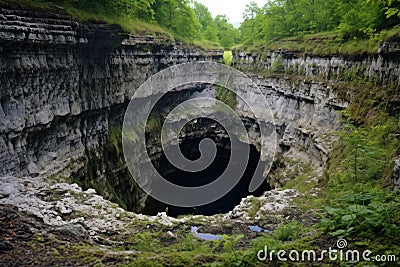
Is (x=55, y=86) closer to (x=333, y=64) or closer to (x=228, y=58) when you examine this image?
(x=333, y=64)

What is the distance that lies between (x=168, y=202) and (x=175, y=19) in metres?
23.7

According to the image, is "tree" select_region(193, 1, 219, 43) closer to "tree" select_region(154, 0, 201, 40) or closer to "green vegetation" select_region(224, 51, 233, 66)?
"green vegetation" select_region(224, 51, 233, 66)

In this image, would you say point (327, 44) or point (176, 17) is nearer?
point (327, 44)

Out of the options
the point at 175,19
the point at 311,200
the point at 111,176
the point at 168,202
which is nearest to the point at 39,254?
the point at 311,200

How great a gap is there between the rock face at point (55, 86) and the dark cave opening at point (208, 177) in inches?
311

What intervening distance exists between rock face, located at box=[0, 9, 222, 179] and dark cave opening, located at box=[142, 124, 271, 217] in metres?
7.90

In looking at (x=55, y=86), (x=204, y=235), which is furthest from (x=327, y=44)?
(x=204, y=235)

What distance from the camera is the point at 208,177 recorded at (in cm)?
3600

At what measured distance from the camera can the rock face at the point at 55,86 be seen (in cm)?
1484

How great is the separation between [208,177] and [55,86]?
20607 millimetres

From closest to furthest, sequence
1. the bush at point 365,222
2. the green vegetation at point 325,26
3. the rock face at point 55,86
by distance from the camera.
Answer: the bush at point 365,222 < the rock face at point 55,86 < the green vegetation at point 325,26

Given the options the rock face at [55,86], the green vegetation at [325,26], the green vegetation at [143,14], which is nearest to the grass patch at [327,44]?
A: the green vegetation at [325,26]

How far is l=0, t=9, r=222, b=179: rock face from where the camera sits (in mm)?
14844

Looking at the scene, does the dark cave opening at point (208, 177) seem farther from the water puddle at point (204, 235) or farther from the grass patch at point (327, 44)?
the water puddle at point (204, 235)
